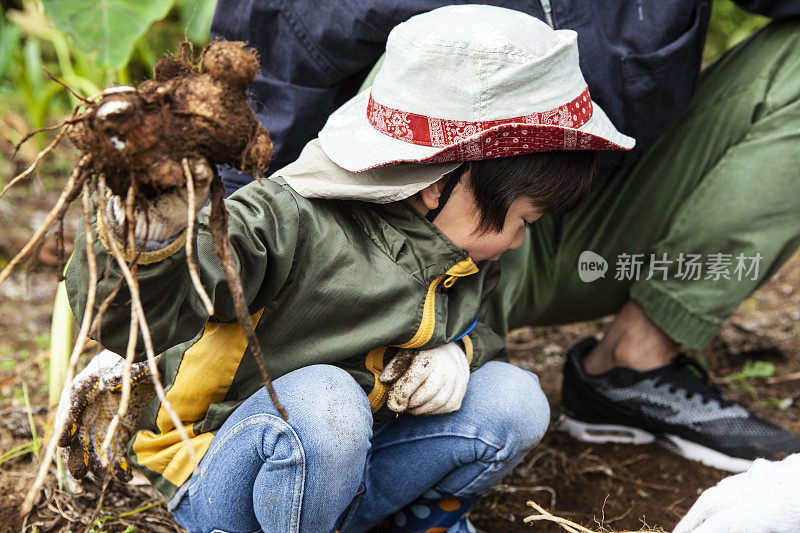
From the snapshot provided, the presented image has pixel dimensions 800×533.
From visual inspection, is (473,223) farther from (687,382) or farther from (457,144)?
(687,382)

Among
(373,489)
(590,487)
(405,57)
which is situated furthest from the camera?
(590,487)

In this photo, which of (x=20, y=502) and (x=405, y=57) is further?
(x=20, y=502)

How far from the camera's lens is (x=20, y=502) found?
1257 millimetres

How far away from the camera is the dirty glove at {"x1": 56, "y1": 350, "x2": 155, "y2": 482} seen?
1.01 metres

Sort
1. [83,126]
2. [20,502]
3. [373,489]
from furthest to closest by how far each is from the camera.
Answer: [20,502]
[373,489]
[83,126]

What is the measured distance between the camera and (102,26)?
1.80 metres

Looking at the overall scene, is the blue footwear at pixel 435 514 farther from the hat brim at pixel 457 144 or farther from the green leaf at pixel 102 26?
the green leaf at pixel 102 26

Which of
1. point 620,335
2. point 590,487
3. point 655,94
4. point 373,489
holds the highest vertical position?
point 655,94

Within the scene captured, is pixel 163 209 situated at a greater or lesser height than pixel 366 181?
greater

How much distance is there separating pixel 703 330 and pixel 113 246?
1.14 m

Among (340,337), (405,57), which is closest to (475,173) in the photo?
(405,57)

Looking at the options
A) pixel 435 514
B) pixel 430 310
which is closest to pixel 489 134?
pixel 430 310

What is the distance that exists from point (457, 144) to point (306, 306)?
0.29 m

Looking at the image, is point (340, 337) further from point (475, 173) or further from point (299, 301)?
point (475, 173)
